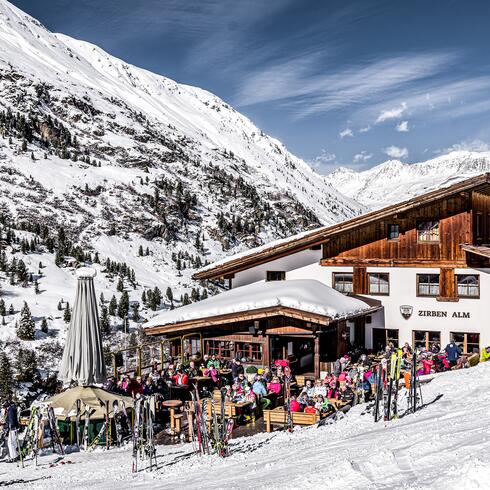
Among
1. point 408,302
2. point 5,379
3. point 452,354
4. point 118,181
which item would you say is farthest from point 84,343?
point 118,181

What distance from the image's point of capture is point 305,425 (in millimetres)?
14078

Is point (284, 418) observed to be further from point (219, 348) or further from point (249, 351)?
point (219, 348)

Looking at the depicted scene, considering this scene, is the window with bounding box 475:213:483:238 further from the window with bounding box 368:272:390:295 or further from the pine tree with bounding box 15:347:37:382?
the pine tree with bounding box 15:347:37:382

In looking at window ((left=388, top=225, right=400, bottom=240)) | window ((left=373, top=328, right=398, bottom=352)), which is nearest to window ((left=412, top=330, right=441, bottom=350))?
window ((left=373, top=328, right=398, bottom=352))

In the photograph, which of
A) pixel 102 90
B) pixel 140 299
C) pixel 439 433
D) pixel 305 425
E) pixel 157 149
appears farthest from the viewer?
pixel 102 90

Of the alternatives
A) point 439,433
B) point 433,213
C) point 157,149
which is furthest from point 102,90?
point 439,433

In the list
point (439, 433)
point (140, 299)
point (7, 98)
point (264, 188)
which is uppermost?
point (7, 98)

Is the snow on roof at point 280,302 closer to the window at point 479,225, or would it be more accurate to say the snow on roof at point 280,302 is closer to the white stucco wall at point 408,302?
the white stucco wall at point 408,302

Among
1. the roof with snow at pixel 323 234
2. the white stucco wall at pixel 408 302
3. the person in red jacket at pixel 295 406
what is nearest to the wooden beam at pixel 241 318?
the roof with snow at pixel 323 234

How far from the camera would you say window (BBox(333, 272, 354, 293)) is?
24.5 metres

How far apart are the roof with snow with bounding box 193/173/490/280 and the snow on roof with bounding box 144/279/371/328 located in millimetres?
1442

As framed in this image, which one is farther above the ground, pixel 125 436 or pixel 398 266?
pixel 398 266

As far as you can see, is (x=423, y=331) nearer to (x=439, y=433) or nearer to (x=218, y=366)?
(x=218, y=366)

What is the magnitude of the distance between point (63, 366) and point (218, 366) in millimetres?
6562
